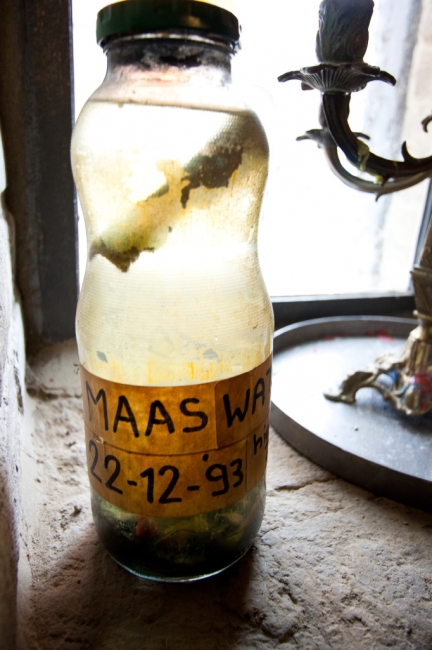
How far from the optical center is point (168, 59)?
0.36 m

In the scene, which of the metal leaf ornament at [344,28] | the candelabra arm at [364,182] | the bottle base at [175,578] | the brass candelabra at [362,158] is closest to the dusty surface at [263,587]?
the bottle base at [175,578]

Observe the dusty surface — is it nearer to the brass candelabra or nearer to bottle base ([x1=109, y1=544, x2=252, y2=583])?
bottle base ([x1=109, y1=544, x2=252, y2=583])

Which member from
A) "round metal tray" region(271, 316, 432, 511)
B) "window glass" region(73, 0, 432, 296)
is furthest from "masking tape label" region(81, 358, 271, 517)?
"window glass" region(73, 0, 432, 296)

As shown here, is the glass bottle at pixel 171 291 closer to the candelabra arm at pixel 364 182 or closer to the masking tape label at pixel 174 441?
the masking tape label at pixel 174 441

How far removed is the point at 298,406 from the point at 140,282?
0.42 meters

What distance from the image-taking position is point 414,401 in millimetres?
673

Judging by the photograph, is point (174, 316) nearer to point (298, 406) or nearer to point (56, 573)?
point (56, 573)

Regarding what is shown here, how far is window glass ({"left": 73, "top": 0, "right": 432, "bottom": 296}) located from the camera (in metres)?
0.86

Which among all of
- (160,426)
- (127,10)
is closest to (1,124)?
(127,10)

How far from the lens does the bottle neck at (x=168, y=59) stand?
354 mm

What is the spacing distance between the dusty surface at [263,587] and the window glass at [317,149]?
1.75 feet

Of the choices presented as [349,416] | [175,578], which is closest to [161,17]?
[175,578]

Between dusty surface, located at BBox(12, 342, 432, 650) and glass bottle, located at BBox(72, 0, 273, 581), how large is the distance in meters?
0.03

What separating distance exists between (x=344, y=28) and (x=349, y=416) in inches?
19.4
